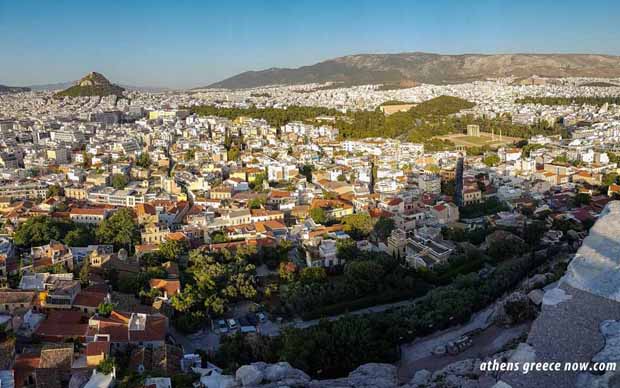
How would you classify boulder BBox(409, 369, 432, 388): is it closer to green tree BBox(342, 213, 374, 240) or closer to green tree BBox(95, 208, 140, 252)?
green tree BBox(342, 213, 374, 240)

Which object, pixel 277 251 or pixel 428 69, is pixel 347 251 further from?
pixel 428 69

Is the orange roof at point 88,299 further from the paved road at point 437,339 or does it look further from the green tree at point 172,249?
the paved road at point 437,339

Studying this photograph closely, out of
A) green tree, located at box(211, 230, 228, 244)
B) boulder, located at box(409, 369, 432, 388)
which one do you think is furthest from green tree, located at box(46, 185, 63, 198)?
boulder, located at box(409, 369, 432, 388)

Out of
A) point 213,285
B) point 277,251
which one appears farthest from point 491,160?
point 213,285

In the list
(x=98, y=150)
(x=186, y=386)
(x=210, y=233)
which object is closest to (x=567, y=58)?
(x=98, y=150)

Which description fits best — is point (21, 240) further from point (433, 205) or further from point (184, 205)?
point (433, 205)
